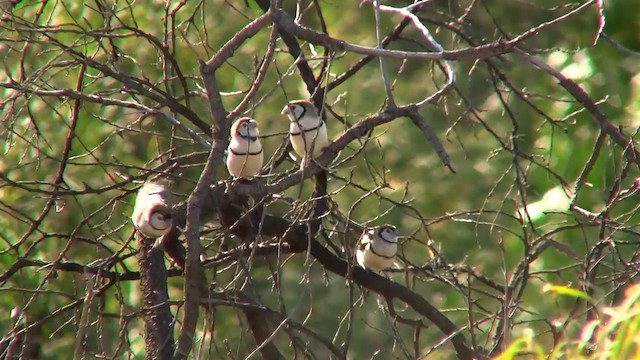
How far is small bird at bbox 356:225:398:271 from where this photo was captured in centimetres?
516

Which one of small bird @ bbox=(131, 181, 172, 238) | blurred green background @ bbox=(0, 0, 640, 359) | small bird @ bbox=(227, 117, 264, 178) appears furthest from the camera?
small bird @ bbox=(227, 117, 264, 178)

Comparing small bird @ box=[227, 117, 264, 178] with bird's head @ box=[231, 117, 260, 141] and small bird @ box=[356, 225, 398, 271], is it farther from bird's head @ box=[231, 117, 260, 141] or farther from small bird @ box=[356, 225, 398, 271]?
small bird @ box=[356, 225, 398, 271]

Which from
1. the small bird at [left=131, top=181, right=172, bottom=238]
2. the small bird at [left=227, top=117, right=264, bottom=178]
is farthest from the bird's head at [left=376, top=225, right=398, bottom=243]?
the small bird at [left=131, top=181, right=172, bottom=238]

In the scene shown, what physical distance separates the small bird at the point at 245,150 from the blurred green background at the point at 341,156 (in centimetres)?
15

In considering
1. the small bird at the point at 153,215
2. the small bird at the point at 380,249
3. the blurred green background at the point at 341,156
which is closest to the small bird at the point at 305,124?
the blurred green background at the point at 341,156

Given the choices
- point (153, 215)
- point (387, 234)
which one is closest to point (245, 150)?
point (153, 215)

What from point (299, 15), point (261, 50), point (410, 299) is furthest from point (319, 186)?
point (261, 50)

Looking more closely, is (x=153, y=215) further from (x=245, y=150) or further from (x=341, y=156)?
(x=341, y=156)

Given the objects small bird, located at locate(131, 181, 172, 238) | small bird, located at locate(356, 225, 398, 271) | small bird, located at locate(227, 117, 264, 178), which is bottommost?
small bird, located at locate(131, 181, 172, 238)

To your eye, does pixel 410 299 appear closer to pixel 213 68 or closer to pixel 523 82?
pixel 213 68

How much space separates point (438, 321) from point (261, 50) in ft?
9.48

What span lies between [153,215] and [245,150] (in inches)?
24.2

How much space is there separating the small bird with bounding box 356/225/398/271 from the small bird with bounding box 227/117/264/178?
94 centimetres

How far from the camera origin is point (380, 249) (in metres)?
5.21
